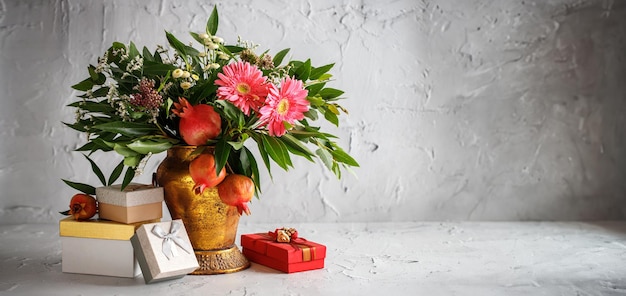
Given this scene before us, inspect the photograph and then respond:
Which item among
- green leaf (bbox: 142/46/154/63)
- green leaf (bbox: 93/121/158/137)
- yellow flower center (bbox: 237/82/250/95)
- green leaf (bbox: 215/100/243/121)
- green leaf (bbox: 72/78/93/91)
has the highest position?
green leaf (bbox: 142/46/154/63)

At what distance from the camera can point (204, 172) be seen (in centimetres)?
119

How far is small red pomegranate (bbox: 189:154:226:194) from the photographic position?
3.89 feet

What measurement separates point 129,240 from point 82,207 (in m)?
0.12

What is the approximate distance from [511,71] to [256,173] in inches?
40.2

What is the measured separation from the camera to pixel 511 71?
1.98 meters

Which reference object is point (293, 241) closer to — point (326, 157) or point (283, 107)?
point (326, 157)

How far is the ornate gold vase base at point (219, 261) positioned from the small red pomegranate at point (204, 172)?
15 centimetres

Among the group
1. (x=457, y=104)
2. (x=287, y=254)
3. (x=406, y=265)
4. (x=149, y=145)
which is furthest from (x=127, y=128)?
(x=457, y=104)

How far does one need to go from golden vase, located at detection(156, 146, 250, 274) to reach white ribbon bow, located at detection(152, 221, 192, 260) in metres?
0.06

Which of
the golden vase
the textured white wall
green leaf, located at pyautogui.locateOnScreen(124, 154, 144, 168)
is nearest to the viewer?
green leaf, located at pyautogui.locateOnScreen(124, 154, 144, 168)

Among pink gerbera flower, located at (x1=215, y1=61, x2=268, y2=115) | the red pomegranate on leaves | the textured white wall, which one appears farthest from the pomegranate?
the textured white wall

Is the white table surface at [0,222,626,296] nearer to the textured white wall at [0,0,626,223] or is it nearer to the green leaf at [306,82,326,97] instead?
the textured white wall at [0,0,626,223]

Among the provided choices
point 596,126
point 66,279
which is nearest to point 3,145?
point 66,279

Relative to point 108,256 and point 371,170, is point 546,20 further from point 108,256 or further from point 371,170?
point 108,256
